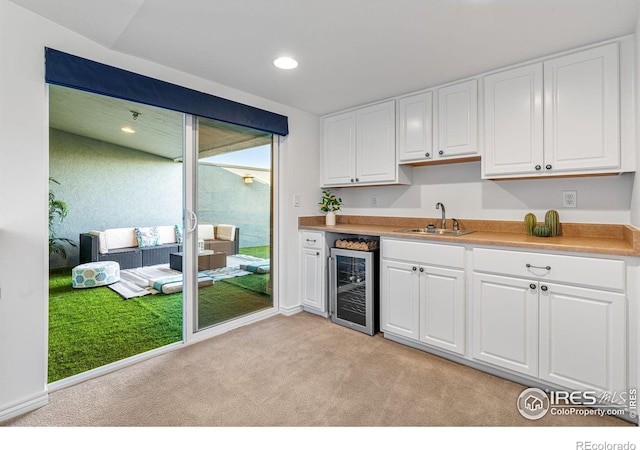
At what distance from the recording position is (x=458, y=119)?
A: 8.07ft

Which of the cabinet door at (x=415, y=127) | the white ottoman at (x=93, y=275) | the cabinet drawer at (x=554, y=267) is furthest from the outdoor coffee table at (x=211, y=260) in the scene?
the white ottoman at (x=93, y=275)

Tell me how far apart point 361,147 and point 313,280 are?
57.4 inches

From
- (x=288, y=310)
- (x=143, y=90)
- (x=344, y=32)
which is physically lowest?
(x=288, y=310)

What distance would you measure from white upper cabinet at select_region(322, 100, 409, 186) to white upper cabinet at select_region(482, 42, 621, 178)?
2.69 feet

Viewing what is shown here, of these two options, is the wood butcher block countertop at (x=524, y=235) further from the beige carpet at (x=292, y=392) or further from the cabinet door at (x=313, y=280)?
the beige carpet at (x=292, y=392)

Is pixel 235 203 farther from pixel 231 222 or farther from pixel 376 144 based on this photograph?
pixel 376 144

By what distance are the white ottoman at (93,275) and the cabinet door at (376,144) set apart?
372 cm

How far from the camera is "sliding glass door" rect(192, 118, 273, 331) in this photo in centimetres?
260

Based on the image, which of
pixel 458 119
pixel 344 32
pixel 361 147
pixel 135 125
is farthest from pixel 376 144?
pixel 135 125

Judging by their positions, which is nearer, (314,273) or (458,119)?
(458,119)

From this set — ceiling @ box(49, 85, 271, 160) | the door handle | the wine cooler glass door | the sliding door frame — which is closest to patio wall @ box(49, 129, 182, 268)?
ceiling @ box(49, 85, 271, 160)

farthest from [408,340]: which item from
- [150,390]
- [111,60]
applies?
[111,60]

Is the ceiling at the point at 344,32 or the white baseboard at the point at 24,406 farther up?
the ceiling at the point at 344,32

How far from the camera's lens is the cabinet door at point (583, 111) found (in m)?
1.86
